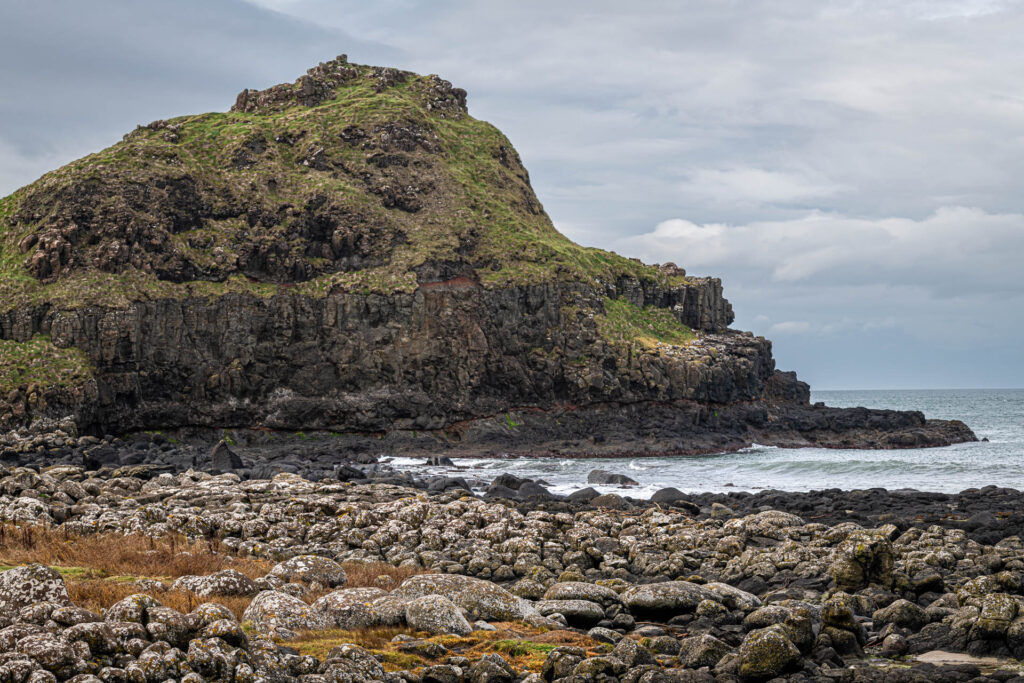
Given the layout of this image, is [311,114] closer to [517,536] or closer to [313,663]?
[517,536]

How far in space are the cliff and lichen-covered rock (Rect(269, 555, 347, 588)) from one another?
47.4m

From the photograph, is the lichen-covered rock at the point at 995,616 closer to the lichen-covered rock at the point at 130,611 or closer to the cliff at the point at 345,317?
the lichen-covered rock at the point at 130,611

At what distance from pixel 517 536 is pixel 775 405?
69.8 metres

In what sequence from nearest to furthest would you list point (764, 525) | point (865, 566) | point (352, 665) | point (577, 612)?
1. point (352, 665)
2. point (577, 612)
3. point (865, 566)
4. point (764, 525)

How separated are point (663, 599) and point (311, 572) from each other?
710cm

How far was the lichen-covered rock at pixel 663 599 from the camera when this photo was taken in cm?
1522

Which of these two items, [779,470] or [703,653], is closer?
[703,653]

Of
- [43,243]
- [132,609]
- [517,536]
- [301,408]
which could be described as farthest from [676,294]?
[132,609]

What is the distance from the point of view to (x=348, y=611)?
39.4 ft

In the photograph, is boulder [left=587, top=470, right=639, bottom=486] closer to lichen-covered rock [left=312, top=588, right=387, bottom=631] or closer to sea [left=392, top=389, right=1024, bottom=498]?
sea [left=392, top=389, right=1024, bottom=498]

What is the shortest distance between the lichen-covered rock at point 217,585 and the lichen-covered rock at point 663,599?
747 cm

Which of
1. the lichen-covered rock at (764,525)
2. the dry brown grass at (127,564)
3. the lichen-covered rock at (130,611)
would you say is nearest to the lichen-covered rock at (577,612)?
the dry brown grass at (127,564)

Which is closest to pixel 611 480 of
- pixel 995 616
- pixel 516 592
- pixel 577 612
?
pixel 516 592

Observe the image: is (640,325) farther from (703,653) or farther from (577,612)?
(703,653)
